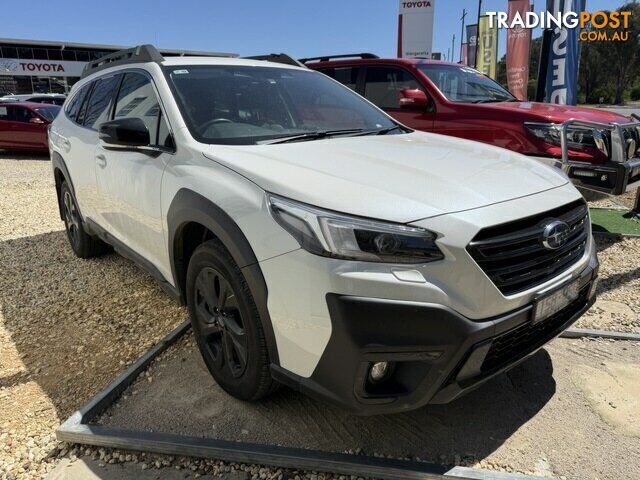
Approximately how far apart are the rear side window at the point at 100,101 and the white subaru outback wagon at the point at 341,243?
2.34ft

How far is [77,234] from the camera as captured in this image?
4.83 meters

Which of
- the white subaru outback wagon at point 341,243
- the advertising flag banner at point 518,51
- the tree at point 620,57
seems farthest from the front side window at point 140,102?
the tree at point 620,57

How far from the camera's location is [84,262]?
15.9 feet

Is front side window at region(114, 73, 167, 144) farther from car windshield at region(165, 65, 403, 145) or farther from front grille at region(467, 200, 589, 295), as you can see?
front grille at region(467, 200, 589, 295)

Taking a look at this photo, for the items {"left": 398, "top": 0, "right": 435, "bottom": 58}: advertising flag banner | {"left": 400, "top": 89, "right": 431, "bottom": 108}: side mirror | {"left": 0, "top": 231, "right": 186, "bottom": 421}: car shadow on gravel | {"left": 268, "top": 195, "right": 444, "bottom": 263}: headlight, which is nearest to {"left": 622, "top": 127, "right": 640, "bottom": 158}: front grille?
{"left": 400, "top": 89, "right": 431, "bottom": 108}: side mirror

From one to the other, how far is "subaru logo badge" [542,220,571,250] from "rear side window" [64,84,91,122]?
156 inches

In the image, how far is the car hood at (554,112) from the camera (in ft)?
15.8

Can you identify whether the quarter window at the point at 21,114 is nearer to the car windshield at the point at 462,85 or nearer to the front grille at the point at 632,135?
the car windshield at the point at 462,85

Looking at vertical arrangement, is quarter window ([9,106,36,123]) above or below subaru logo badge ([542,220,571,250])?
above

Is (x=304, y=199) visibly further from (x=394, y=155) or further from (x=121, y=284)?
(x=121, y=284)

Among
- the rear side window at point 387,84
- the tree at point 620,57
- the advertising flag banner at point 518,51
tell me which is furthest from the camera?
the tree at point 620,57

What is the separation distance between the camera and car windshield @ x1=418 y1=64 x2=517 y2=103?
19.1 ft

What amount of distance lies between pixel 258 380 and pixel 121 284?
244 cm

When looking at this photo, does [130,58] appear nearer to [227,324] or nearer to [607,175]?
[227,324]
